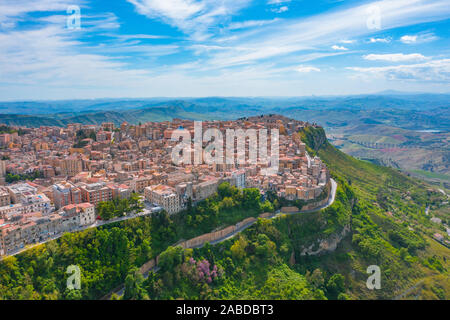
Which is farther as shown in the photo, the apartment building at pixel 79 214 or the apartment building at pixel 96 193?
the apartment building at pixel 96 193

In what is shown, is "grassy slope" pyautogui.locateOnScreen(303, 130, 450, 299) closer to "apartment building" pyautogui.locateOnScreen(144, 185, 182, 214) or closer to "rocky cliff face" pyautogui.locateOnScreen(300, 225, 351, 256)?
"rocky cliff face" pyautogui.locateOnScreen(300, 225, 351, 256)

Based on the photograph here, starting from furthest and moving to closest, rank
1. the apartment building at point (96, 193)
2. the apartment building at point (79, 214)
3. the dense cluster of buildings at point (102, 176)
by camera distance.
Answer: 1. the apartment building at point (96, 193)
2. the dense cluster of buildings at point (102, 176)
3. the apartment building at point (79, 214)

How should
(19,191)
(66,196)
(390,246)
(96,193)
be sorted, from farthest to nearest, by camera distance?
(390,246), (19,191), (96,193), (66,196)

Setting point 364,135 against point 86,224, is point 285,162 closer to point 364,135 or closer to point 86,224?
point 86,224

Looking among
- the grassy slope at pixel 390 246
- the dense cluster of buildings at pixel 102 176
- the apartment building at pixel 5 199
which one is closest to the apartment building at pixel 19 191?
the dense cluster of buildings at pixel 102 176

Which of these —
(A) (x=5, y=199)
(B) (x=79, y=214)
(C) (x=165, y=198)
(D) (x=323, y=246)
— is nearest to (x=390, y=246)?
(D) (x=323, y=246)

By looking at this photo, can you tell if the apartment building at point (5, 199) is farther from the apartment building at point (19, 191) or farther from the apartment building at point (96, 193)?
the apartment building at point (96, 193)

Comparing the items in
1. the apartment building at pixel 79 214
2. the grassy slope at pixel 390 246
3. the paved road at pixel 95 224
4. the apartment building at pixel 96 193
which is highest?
the apartment building at pixel 96 193

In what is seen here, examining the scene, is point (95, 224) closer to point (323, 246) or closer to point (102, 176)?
point (102, 176)
